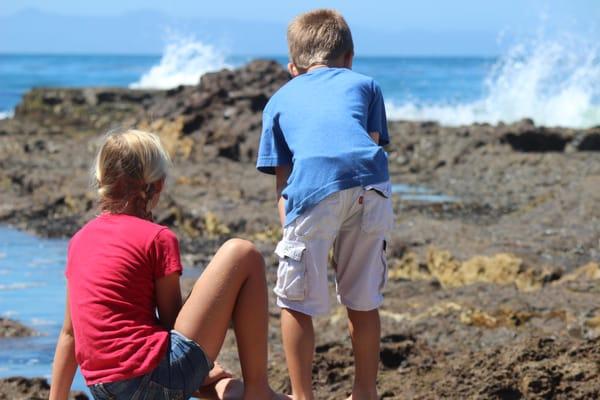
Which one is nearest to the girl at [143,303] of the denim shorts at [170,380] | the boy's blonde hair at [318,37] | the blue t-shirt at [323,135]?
the denim shorts at [170,380]

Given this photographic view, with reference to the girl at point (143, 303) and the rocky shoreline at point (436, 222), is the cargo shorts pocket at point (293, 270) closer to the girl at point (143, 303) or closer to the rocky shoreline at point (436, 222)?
the girl at point (143, 303)

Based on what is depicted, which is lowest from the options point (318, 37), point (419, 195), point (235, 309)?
point (419, 195)

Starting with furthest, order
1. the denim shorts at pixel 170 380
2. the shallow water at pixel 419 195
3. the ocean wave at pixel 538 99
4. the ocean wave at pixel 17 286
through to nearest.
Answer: the ocean wave at pixel 538 99 → the shallow water at pixel 419 195 → the ocean wave at pixel 17 286 → the denim shorts at pixel 170 380

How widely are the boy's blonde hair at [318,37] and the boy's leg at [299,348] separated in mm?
938

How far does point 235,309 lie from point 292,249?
40 centimetres

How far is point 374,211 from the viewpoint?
4.02 metres

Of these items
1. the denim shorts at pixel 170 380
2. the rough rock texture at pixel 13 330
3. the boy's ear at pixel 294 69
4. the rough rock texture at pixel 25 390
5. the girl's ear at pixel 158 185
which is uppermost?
the boy's ear at pixel 294 69

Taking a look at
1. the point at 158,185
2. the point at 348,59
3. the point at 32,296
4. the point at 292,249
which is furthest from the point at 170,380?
the point at 32,296

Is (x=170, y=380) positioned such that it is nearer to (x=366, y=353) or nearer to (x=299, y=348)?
(x=299, y=348)

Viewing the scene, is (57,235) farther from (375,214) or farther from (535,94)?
(535,94)

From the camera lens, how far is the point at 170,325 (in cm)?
358

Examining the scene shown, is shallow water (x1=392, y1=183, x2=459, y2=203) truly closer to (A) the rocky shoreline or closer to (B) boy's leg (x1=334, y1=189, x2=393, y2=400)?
(A) the rocky shoreline

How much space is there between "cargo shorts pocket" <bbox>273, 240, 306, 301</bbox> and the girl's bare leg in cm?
29

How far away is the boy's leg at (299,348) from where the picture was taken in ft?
13.2
